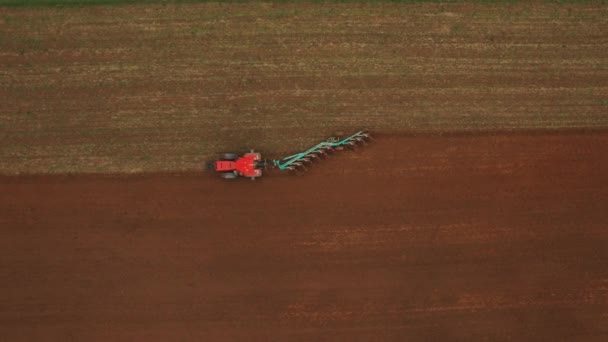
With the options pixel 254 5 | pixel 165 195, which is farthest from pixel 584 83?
pixel 165 195

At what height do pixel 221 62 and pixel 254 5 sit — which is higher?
pixel 254 5

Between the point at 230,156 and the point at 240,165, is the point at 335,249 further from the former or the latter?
the point at 230,156

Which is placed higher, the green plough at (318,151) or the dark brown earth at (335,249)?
the green plough at (318,151)

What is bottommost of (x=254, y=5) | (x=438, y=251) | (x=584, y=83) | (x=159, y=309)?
(x=159, y=309)

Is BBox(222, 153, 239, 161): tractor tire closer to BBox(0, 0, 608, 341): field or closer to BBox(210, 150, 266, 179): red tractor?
BBox(210, 150, 266, 179): red tractor

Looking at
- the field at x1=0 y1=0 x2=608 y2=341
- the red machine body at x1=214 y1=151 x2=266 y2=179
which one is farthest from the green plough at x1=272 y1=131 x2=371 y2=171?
the red machine body at x1=214 y1=151 x2=266 y2=179

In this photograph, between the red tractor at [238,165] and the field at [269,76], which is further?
the field at [269,76]

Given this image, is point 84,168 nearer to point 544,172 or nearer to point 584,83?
point 544,172

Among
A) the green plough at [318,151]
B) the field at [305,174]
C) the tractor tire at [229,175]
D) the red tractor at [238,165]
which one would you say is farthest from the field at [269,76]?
the tractor tire at [229,175]

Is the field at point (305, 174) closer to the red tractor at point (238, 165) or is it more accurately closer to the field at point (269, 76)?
the field at point (269, 76)
